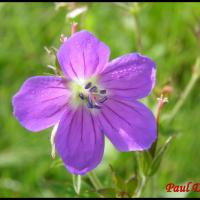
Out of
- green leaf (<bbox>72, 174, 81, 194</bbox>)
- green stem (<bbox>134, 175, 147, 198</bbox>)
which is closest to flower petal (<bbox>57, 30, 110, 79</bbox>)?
green leaf (<bbox>72, 174, 81, 194</bbox>)

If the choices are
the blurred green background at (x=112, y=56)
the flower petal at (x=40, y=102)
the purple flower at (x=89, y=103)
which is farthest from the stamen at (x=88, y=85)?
the blurred green background at (x=112, y=56)

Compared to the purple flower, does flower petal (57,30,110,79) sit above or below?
above

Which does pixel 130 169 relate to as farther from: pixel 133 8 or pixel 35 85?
pixel 35 85

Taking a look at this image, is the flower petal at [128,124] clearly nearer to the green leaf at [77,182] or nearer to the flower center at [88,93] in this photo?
the flower center at [88,93]

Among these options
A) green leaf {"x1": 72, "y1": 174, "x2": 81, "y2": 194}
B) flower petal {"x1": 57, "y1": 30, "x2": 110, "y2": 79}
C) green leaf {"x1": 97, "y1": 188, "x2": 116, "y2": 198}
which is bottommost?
green leaf {"x1": 97, "y1": 188, "x2": 116, "y2": 198}

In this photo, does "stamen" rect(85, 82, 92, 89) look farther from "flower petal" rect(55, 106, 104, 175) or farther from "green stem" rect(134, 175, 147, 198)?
"green stem" rect(134, 175, 147, 198)

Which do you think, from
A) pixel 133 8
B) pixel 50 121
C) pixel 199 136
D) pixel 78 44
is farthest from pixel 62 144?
pixel 199 136
